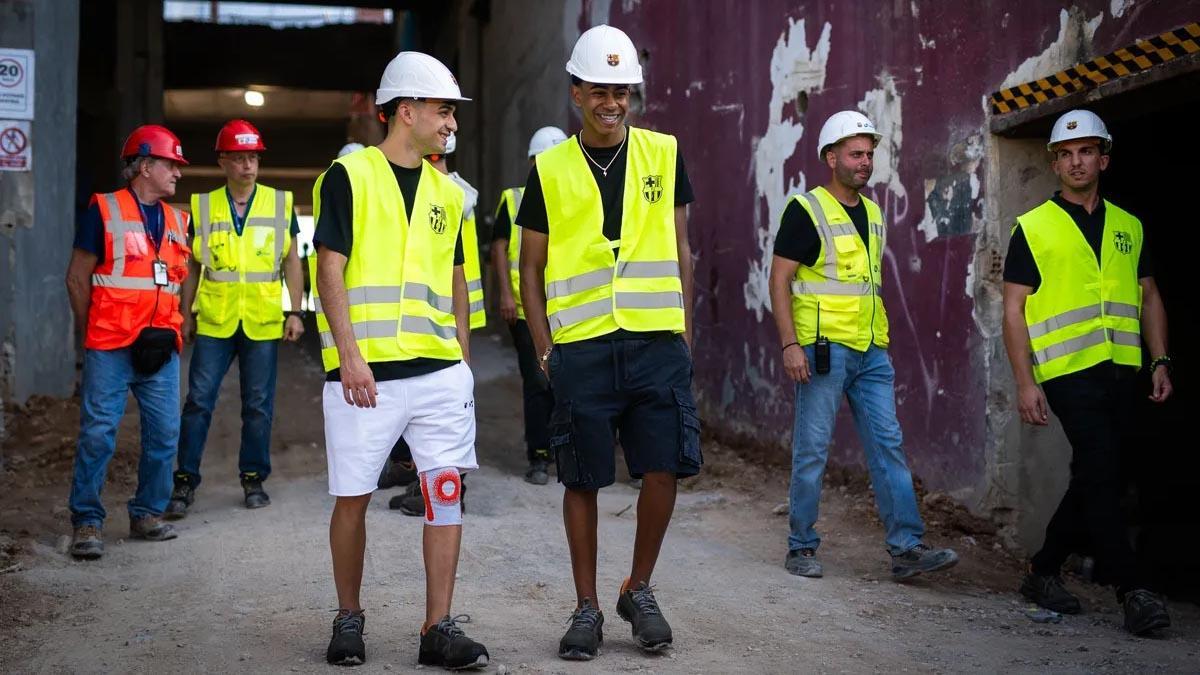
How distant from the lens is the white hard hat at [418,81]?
4.83m

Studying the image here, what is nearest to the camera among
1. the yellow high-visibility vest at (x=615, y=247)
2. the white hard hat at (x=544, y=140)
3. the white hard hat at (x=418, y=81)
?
the white hard hat at (x=418, y=81)

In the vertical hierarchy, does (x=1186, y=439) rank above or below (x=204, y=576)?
above

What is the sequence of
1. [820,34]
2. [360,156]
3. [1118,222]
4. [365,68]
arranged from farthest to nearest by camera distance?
[365,68]
[820,34]
[1118,222]
[360,156]

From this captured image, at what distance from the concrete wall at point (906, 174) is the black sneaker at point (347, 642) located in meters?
3.61

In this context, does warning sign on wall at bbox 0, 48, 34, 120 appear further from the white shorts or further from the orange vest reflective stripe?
the white shorts

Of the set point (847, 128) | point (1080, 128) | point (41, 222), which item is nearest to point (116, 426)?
point (847, 128)

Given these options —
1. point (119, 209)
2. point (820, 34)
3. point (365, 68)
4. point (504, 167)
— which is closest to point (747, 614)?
point (119, 209)

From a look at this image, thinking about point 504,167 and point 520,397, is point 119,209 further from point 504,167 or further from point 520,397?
point 504,167

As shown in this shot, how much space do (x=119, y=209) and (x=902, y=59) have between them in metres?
4.21

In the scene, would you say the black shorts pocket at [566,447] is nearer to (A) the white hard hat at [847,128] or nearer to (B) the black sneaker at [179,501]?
(A) the white hard hat at [847,128]

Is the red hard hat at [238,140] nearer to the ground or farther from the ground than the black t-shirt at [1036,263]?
farther from the ground

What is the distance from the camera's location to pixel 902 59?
25.9ft

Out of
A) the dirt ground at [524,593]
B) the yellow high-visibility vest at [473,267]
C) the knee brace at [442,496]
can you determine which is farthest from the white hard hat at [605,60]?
the dirt ground at [524,593]

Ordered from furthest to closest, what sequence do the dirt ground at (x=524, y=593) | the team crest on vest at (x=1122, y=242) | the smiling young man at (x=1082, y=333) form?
the team crest on vest at (x=1122, y=242) → the smiling young man at (x=1082, y=333) → the dirt ground at (x=524, y=593)
